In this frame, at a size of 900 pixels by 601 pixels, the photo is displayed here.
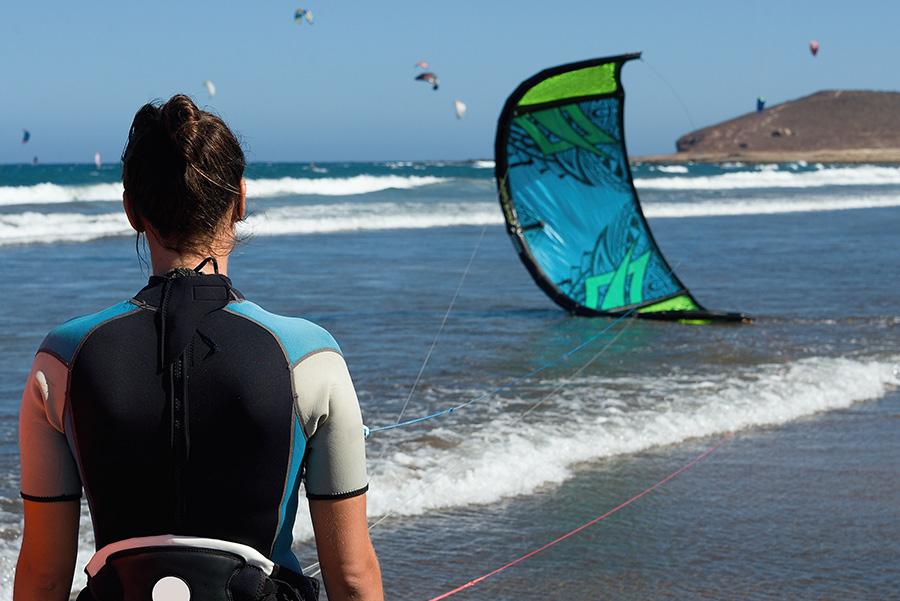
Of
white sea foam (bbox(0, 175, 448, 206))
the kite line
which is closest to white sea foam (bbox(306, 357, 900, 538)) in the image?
the kite line

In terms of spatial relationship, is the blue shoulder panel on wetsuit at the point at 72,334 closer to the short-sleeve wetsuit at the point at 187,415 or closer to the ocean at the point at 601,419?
the short-sleeve wetsuit at the point at 187,415

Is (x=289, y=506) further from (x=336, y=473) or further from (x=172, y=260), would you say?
(x=172, y=260)

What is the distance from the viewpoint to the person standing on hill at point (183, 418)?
1319 millimetres

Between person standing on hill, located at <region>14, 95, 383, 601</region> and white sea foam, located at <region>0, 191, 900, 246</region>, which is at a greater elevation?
person standing on hill, located at <region>14, 95, 383, 601</region>

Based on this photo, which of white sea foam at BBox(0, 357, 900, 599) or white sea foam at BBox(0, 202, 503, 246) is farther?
white sea foam at BBox(0, 202, 503, 246)

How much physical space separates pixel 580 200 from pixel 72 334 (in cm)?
781

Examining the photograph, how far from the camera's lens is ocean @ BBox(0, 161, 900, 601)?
3.44 metres

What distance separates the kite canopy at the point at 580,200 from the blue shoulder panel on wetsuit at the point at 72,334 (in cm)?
733

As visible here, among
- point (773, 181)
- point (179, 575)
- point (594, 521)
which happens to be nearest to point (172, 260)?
point (179, 575)

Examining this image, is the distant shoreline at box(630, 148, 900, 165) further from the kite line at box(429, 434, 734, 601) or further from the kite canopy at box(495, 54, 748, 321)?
the kite line at box(429, 434, 734, 601)

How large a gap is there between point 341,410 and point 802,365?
5586 mm

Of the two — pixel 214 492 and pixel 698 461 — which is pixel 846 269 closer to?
pixel 698 461

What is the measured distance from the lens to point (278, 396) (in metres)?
1.33

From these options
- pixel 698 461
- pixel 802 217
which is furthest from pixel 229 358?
pixel 802 217
